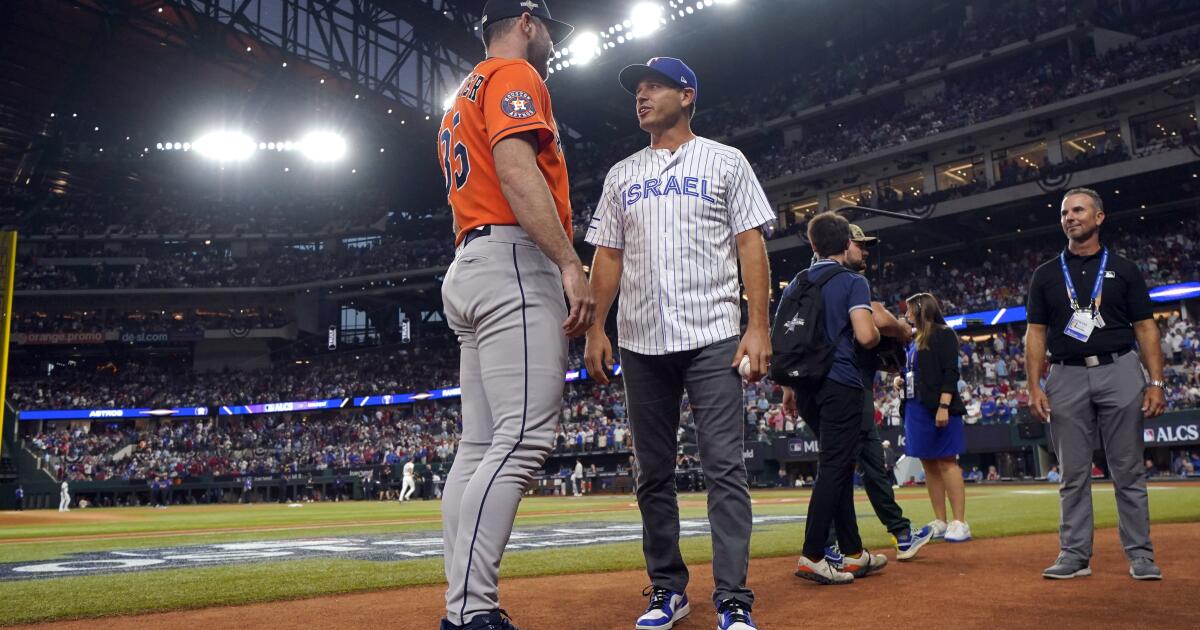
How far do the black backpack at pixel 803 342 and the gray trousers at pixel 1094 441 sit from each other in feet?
4.99

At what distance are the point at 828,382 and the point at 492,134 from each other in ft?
8.24

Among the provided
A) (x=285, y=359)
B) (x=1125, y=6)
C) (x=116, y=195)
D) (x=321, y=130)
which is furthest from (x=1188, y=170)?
(x=116, y=195)

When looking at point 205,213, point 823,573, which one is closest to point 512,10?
point 823,573

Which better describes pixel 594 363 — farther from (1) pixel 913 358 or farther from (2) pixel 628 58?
(2) pixel 628 58

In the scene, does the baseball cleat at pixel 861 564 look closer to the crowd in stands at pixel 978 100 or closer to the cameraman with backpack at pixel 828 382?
the cameraman with backpack at pixel 828 382

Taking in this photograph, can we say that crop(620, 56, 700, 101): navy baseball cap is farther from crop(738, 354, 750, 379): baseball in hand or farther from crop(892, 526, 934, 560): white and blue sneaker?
crop(892, 526, 934, 560): white and blue sneaker

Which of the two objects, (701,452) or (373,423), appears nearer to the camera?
(701,452)

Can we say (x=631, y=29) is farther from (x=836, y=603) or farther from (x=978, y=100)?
(x=836, y=603)

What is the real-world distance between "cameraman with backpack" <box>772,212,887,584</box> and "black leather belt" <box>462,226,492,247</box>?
218 cm

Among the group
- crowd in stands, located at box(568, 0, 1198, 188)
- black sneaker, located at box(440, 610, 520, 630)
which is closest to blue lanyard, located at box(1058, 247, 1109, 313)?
black sneaker, located at box(440, 610, 520, 630)

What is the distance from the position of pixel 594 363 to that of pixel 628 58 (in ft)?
131

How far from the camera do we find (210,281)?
52.5 meters

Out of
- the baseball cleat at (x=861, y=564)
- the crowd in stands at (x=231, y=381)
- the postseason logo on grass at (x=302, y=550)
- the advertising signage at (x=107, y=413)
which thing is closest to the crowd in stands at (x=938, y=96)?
the crowd in stands at (x=231, y=381)

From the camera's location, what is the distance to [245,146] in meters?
52.8
